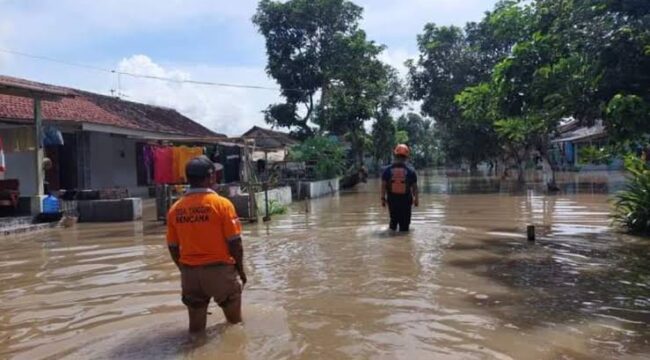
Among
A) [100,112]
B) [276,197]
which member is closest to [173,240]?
[276,197]

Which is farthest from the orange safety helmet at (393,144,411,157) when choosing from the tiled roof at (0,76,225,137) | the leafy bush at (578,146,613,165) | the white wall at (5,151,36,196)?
the white wall at (5,151,36,196)

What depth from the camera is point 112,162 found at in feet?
75.9

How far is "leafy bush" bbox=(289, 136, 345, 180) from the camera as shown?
29.6m

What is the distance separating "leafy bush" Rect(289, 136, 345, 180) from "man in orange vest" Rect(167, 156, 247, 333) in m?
23.4

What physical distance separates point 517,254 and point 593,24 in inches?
163

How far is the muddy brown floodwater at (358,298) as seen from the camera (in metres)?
5.04

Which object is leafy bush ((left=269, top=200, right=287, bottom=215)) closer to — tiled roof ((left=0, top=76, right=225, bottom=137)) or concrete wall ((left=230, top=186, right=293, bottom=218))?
concrete wall ((left=230, top=186, right=293, bottom=218))

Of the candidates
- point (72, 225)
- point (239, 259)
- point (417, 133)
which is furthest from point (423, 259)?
point (417, 133)

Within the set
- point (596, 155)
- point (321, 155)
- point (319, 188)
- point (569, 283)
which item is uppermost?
point (321, 155)

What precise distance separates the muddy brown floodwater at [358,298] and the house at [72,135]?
14.5ft

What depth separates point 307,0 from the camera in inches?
1383

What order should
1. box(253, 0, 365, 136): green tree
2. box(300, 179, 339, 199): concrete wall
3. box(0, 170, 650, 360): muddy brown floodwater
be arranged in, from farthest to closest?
box(253, 0, 365, 136): green tree
box(300, 179, 339, 199): concrete wall
box(0, 170, 650, 360): muddy brown floodwater

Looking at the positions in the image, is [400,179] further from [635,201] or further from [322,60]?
[322,60]

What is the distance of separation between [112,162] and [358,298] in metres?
18.5
